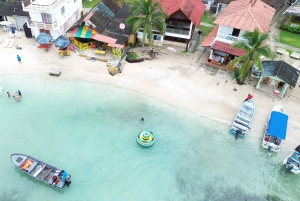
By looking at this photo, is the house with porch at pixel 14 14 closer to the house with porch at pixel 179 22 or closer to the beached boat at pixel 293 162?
the house with porch at pixel 179 22

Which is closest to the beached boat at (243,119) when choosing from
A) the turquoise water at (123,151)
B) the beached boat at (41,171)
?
the turquoise water at (123,151)

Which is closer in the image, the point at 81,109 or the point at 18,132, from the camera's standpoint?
the point at 18,132

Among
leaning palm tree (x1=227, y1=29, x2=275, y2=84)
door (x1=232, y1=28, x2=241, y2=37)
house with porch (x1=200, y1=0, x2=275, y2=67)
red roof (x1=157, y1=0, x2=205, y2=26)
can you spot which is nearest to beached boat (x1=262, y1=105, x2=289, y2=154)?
leaning palm tree (x1=227, y1=29, x2=275, y2=84)

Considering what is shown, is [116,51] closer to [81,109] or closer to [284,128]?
[81,109]

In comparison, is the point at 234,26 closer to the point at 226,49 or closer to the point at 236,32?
the point at 236,32

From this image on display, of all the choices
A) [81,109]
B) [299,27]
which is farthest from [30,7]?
[299,27]

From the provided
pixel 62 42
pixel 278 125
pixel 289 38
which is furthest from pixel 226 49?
pixel 62 42
